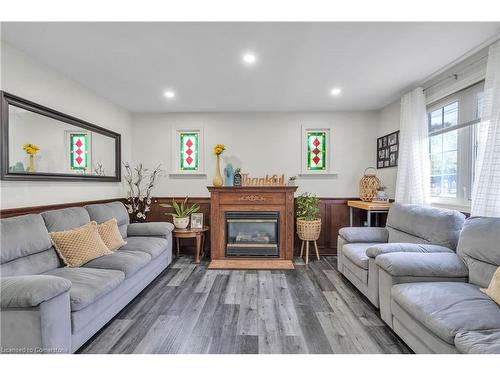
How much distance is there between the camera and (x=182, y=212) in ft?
13.3

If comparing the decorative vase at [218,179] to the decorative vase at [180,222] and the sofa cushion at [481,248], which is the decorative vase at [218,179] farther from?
the sofa cushion at [481,248]

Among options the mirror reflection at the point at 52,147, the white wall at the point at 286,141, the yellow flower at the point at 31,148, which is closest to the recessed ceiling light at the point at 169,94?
the white wall at the point at 286,141

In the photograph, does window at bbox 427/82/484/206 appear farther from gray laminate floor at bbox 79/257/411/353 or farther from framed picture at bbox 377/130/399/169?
gray laminate floor at bbox 79/257/411/353

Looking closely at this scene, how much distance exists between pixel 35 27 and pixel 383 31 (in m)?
2.77

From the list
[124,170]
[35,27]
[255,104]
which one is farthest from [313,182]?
[35,27]

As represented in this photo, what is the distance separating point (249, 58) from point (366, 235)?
2513mm

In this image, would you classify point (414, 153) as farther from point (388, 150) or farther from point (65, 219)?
point (65, 219)

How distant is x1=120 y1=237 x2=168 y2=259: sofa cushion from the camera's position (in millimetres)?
2891

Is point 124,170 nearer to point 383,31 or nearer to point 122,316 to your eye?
point 122,316

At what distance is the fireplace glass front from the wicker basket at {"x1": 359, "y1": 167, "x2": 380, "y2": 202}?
1.44 m

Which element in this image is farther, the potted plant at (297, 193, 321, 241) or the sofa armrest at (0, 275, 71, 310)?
the potted plant at (297, 193, 321, 241)

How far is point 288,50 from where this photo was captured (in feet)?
7.48

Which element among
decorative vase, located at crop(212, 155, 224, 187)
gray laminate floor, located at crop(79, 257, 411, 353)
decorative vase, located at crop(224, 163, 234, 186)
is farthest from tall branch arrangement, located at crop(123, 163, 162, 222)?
gray laminate floor, located at crop(79, 257, 411, 353)

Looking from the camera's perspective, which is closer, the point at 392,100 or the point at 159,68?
the point at 159,68
